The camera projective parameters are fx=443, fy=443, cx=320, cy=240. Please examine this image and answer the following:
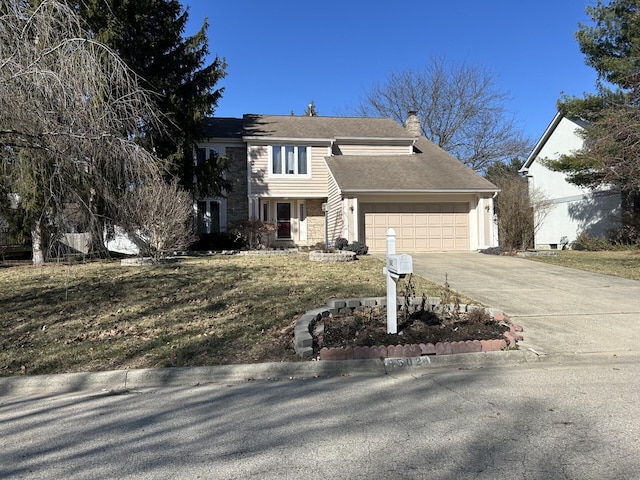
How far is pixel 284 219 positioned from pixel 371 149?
567 centimetres

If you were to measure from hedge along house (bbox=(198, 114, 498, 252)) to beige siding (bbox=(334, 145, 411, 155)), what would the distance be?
5cm

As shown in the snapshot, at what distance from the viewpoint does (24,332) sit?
21.4ft

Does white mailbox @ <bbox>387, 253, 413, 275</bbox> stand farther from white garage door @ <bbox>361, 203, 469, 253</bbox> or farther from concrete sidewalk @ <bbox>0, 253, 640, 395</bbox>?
white garage door @ <bbox>361, 203, 469, 253</bbox>

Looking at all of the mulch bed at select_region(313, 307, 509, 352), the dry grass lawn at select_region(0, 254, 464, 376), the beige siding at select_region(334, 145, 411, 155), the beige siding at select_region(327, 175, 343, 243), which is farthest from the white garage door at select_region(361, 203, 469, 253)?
the mulch bed at select_region(313, 307, 509, 352)

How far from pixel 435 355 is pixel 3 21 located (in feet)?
21.5

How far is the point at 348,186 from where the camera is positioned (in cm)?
1741

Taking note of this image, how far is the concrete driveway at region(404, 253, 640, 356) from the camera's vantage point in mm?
6082

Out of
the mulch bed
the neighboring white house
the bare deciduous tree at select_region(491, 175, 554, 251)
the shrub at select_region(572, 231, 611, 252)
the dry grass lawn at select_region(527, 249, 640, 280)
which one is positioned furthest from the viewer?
the neighboring white house

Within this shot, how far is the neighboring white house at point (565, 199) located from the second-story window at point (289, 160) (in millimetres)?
11242

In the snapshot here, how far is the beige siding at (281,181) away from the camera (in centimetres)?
2058

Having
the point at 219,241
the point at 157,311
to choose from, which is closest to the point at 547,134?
the point at 219,241

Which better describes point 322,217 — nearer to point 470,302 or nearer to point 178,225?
point 178,225

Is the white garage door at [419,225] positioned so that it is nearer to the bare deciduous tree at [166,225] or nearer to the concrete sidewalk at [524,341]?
the concrete sidewalk at [524,341]

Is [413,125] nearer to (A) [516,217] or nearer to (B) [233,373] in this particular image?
(A) [516,217]
